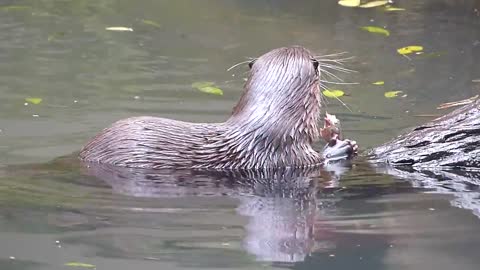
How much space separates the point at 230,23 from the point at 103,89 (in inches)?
108

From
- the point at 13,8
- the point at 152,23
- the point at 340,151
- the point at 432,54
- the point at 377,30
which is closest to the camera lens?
the point at 340,151

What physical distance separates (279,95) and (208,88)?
2036mm

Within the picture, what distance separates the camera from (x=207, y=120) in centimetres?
792

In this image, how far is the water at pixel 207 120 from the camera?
5.07 m

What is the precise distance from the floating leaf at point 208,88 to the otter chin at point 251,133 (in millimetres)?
1755

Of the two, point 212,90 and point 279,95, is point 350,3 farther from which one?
point 279,95

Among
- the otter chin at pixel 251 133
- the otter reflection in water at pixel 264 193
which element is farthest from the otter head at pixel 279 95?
the otter reflection in water at pixel 264 193

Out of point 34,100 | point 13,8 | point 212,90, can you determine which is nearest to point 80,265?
point 34,100

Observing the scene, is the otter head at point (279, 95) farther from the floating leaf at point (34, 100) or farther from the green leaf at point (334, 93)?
the floating leaf at point (34, 100)

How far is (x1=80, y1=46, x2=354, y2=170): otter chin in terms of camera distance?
21.3ft

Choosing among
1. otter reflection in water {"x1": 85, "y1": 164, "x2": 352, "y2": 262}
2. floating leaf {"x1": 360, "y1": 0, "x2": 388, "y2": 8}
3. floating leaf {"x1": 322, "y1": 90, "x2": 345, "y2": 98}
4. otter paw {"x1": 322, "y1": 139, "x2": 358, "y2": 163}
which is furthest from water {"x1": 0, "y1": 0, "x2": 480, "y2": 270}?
floating leaf {"x1": 360, "y1": 0, "x2": 388, "y2": 8}

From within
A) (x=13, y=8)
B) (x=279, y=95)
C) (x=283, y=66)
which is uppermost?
(x=283, y=66)

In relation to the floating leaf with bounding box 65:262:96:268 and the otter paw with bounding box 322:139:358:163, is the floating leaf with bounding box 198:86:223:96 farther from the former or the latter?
the floating leaf with bounding box 65:262:96:268

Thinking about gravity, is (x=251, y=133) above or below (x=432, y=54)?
Result: above
